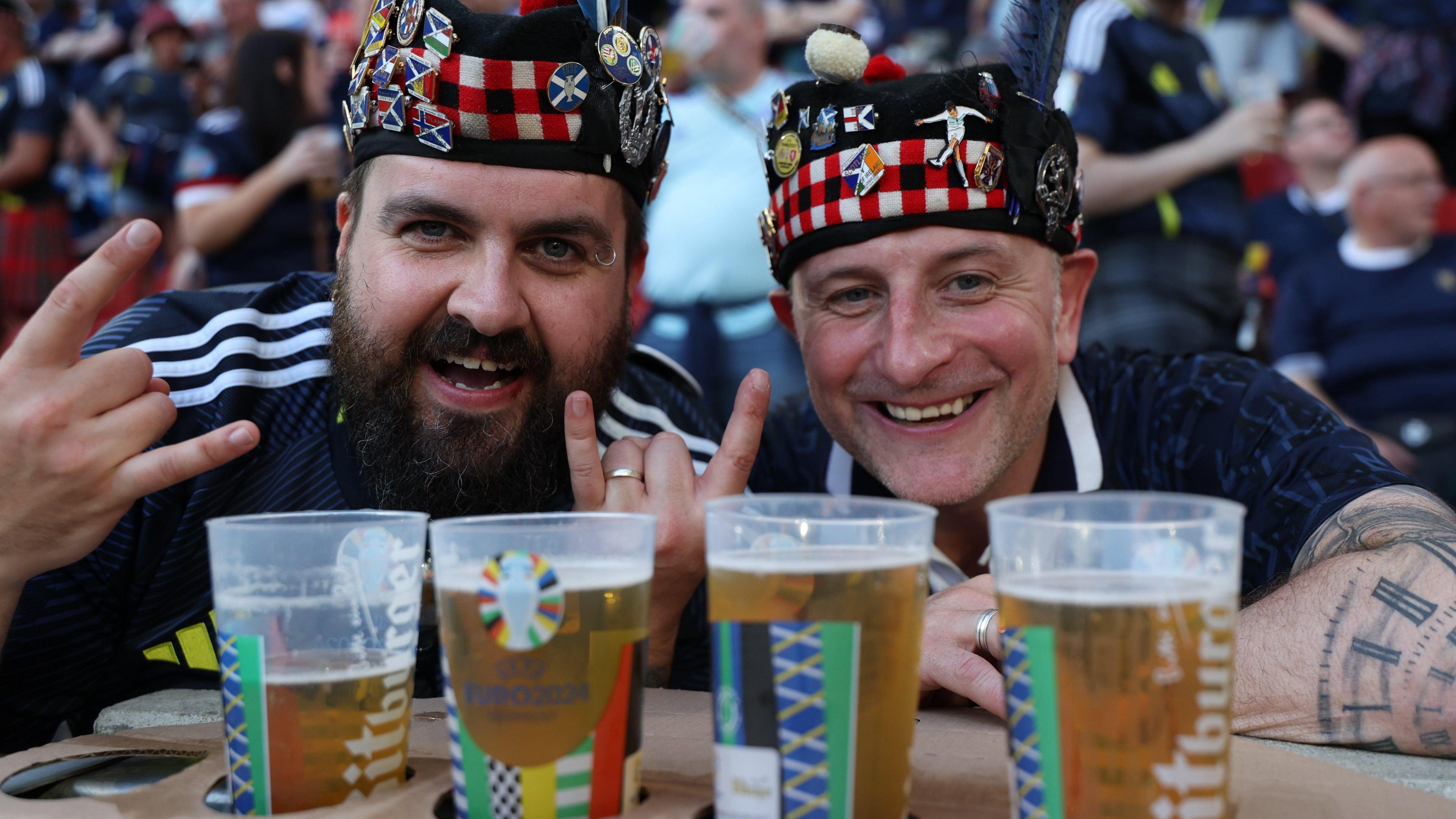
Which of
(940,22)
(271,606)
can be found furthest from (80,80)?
(271,606)

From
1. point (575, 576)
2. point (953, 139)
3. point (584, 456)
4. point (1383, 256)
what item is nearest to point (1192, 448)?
point (953, 139)

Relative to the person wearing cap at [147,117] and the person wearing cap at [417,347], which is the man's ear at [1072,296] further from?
the person wearing cap at [147,117]

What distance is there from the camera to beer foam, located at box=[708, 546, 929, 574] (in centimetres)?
91

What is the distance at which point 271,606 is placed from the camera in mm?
1055

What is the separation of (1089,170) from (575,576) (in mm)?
3094

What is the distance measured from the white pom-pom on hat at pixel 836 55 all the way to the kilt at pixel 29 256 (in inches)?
263

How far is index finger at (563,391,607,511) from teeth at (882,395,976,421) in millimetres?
713

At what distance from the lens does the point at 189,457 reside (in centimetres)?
132

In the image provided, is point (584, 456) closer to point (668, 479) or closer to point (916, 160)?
point (668, 479)

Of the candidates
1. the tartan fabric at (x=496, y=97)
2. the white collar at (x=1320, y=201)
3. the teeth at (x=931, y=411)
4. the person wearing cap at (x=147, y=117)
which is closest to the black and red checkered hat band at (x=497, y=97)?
the tartan fabric at (x=496, y=97)

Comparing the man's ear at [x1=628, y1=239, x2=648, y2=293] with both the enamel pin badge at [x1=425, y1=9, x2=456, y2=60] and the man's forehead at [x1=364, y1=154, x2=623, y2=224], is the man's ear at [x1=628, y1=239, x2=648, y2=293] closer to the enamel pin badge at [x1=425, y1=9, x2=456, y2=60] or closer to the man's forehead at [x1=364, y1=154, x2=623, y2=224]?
the man's forehead at [x1=364, y1=154, x2=623, y2=224]

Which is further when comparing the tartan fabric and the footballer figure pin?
the footballer figure pin

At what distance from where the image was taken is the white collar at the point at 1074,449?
2318 mm

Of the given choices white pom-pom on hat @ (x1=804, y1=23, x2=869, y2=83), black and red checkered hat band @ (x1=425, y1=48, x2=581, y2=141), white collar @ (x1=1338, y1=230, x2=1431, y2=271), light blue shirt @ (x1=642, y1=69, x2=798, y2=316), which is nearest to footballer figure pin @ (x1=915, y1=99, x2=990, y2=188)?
white pom-pom on hat @ (x1=804, y1=23, x2=869, y2=83)
